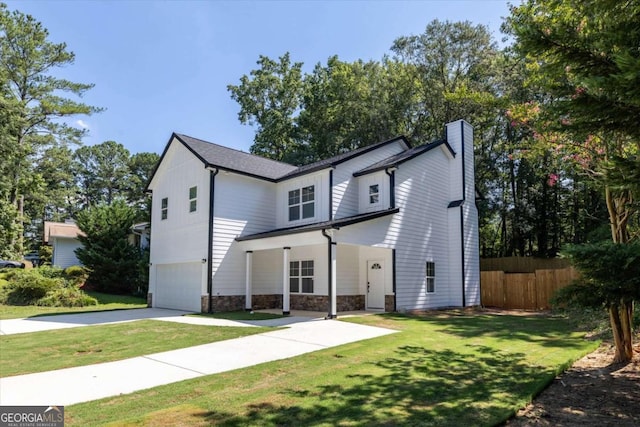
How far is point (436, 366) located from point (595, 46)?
512 cm

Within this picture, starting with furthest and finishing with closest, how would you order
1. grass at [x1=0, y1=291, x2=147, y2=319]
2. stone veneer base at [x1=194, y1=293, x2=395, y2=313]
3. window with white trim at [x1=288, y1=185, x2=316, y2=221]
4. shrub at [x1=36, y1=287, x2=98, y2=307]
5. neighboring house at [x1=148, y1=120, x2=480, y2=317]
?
shrub at [x1=36, y1=287, x2=98, y2=307], window with white trim at [x1=288, y1=185, x2=316, y2=221], grass at [x1=0, y1=291, x2=147, y2=319], neighboring house at [x1=148, y1=120, x2=480, y2=317], stone veneer base at [x1=194, y1=293, x2=395, y2=313]

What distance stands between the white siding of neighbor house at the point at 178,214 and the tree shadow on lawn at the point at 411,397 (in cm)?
1105

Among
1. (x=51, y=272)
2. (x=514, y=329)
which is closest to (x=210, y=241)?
(x=514, y=329)

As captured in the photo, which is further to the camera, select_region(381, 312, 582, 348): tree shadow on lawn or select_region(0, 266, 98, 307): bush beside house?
select_region(0, 266, 98, 307): bush beside house

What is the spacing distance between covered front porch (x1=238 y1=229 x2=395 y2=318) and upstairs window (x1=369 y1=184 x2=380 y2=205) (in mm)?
1884

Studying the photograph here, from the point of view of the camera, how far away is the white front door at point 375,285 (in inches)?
649

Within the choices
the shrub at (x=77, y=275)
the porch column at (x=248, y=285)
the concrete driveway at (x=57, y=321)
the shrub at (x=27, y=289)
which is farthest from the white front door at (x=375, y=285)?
the shrub at (x=77, y=275)

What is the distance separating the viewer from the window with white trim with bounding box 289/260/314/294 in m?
16.7

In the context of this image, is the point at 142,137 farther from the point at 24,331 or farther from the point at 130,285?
the point at 24,331

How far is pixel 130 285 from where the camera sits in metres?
24.1

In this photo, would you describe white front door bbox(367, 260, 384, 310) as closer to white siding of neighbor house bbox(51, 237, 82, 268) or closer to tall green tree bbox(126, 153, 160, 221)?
white siding of neighbor house bbox(51, 237, 82, 268)

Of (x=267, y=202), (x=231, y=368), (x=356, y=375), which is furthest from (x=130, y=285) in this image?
(x=356, y=375)

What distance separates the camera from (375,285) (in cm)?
1673

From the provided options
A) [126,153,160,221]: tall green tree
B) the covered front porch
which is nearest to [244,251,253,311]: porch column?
the covered front porch
